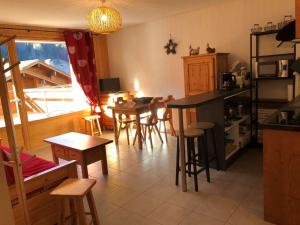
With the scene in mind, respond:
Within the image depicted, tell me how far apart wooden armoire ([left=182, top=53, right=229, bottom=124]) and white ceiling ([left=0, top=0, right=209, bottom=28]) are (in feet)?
3.09

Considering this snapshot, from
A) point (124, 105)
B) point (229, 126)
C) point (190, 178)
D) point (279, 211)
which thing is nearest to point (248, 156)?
point (229, 126)

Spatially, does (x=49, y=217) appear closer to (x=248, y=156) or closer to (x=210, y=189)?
→ (x=210, y=189)

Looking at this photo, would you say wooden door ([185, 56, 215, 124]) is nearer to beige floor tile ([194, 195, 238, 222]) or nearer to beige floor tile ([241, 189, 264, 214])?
beige floor tile ([241, 189, 264, 214])

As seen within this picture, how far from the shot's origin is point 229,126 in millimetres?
3361

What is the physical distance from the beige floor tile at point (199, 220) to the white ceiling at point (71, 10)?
3.02 metres

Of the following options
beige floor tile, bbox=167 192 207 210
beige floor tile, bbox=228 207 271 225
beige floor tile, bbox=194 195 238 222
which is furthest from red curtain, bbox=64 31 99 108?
beige floor tile, bbox=228 207 271 225

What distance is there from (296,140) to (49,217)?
2164 mm

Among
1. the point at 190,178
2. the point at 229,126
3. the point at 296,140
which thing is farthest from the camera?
the point at 229,126

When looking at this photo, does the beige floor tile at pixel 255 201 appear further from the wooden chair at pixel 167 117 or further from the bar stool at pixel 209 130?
the wooden chair at pixel 167 117

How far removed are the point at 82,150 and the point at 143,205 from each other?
40.1 inches

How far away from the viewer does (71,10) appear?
12.8ft

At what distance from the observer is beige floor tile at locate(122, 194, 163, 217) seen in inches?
97.3

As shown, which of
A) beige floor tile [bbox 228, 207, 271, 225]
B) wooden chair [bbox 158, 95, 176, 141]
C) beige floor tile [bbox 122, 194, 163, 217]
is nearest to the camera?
beige floor tile [bbox 228, 207, 271, 225]

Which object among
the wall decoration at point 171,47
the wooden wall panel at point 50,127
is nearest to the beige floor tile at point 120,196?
the wooden wall panel at point 50,127
